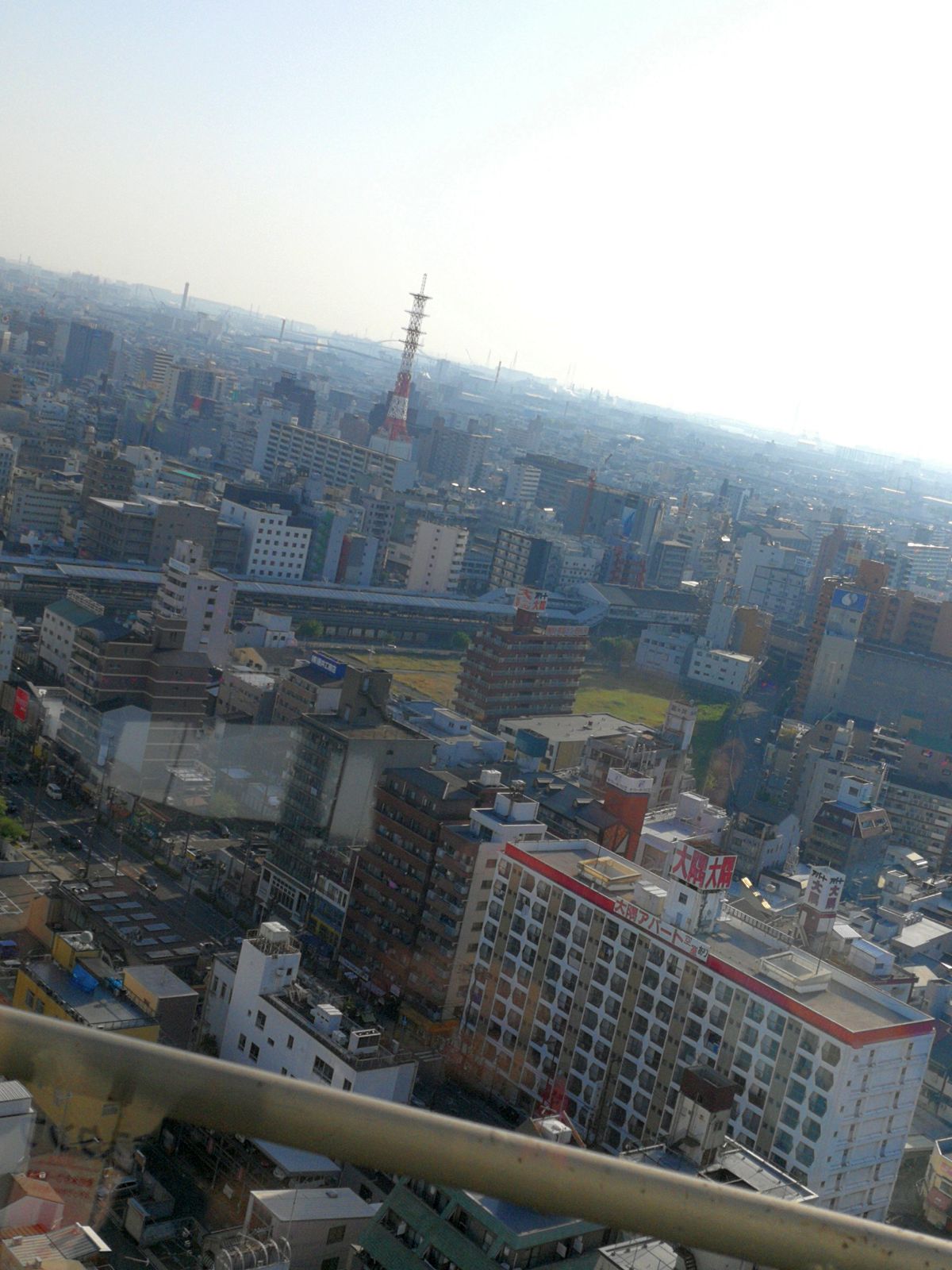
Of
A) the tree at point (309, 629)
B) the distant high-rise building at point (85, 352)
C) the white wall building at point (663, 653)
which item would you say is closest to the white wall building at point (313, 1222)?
the tree at point (309, 629)

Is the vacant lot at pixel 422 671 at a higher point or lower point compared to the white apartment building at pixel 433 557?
lower

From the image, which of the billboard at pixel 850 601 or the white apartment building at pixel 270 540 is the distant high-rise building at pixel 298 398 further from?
the billboard at pixel 850 601

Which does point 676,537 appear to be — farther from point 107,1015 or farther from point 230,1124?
point 230,1124

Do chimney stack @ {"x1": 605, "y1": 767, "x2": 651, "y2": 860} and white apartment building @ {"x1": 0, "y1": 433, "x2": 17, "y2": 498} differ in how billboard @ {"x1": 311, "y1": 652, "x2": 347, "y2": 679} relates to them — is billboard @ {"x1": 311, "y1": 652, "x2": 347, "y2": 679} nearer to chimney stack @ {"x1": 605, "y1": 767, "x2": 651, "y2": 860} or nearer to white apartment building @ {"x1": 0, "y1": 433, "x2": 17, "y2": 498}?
chimney stack @ {"x1": 605, "y1": 767, "x2": 651, "y2": 860}

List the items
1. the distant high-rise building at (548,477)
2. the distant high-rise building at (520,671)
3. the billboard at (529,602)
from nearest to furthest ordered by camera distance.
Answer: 1. the distant high-rise building at (520,671)
2. the billboard at (529,602)
3. the distant high-rise building at (548,477)

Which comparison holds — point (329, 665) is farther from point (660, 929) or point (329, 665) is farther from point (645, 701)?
point (645, 701)

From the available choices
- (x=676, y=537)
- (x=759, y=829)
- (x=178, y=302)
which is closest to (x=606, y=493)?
(x=676, y=537)
